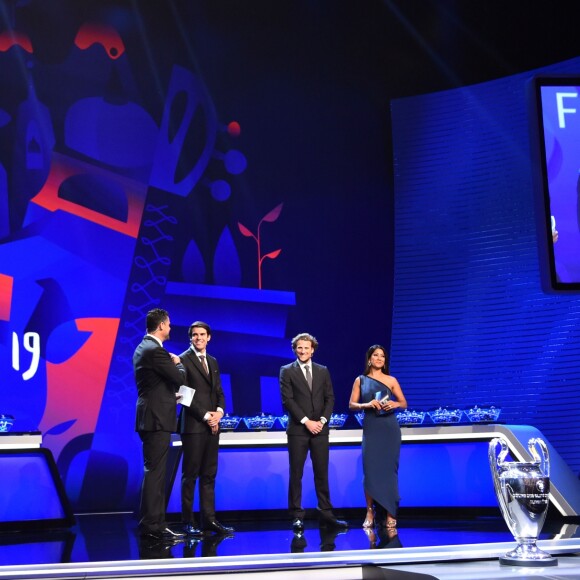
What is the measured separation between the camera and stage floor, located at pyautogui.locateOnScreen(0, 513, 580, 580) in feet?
13.8

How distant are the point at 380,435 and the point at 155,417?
66.3 inches

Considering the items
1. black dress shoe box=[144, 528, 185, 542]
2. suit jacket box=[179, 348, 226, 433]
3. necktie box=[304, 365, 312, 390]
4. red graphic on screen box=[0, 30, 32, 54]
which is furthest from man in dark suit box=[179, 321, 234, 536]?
red graphic on screen box=[0, 30, 32, 54]

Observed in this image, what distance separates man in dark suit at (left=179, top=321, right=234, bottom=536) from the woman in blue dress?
39.4 inches

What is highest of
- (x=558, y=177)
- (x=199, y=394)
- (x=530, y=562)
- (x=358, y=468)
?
(x=558, y=177)

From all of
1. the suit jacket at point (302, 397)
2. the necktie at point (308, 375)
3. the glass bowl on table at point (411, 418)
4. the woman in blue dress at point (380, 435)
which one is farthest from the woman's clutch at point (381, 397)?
the glass bowl on table at point (411, 418)

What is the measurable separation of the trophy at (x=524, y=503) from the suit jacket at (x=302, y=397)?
2.71m

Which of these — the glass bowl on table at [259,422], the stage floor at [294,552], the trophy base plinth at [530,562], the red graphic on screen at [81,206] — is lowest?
the stage floor at [294,552]

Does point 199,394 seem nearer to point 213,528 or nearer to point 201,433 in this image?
point 201,433

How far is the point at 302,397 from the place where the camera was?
6422 millimetres

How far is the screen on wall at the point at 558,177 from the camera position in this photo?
2.57 meters

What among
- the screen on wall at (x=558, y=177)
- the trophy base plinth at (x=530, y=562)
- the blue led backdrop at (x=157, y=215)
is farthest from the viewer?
the blue led backdrop at (x=157, y=215)

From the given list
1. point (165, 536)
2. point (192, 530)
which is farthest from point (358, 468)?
point (165, 536)

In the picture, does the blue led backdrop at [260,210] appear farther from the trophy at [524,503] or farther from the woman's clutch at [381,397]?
the trophy at [524,503]

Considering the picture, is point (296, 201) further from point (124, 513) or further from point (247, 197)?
point (124, 513)
